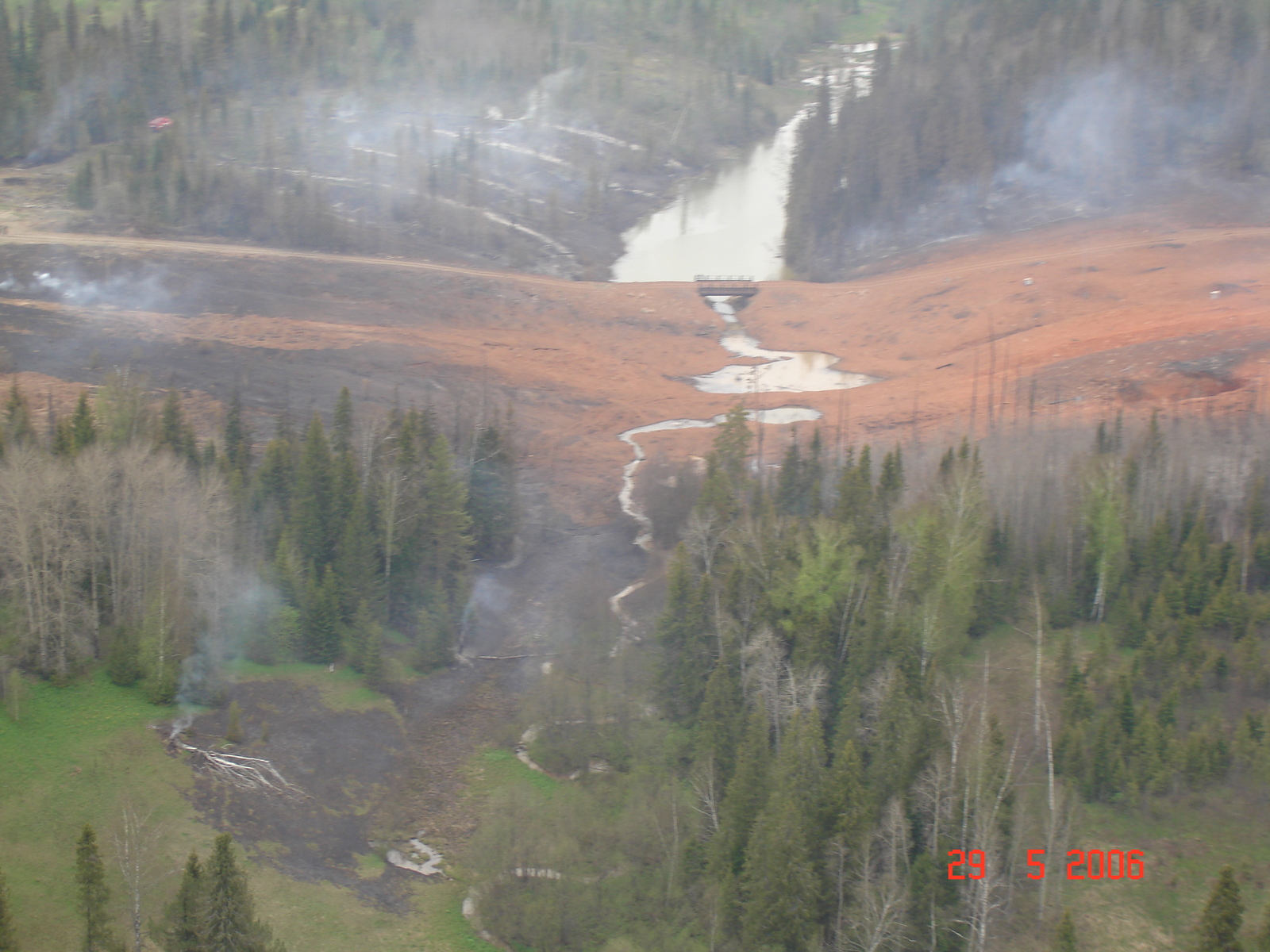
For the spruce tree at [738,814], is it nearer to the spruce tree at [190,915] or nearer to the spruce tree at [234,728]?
the spruce tree at [190,915]

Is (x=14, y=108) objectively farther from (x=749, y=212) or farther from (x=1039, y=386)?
(x=1039, y=386)

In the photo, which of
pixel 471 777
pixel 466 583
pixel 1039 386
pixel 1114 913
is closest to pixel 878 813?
pixel 1114 913

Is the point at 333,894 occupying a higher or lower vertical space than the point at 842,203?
lower

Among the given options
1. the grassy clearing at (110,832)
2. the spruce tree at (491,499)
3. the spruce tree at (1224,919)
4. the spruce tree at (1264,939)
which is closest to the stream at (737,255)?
the spruce tree at (491,499)

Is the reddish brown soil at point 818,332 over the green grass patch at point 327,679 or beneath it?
over

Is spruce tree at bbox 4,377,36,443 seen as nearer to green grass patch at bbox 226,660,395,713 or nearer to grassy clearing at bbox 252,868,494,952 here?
green grass patch at bbox 226,660,395,713

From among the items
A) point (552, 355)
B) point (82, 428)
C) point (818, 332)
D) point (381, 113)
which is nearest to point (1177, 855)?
point (82, 428)

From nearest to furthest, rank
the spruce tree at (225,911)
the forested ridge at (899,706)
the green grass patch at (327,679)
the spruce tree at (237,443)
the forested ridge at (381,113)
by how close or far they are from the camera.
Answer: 1. the spruce tree at (225,911)
2. the forested ridge at (899,706)
3. the green grass patch at (327,679)
4. the spruce tree at (237,443)
5. the forested ridge at (381,113)
